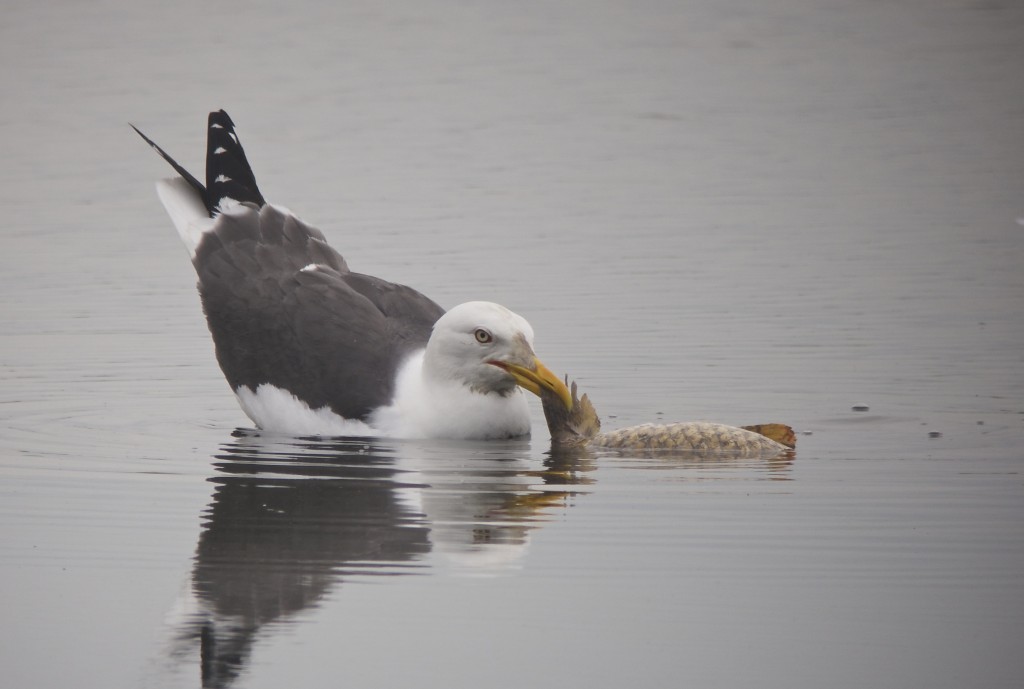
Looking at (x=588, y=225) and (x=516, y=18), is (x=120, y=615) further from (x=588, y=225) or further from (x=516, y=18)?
(x=516, y=18)

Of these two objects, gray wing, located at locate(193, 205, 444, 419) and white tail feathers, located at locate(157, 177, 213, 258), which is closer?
gray wing, located at locate(193, 205, 444, 419)

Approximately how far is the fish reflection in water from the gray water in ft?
0.10

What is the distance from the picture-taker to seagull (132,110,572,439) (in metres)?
11.0

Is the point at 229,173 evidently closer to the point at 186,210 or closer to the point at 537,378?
the point at 186,210

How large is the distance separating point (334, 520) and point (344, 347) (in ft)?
8.13

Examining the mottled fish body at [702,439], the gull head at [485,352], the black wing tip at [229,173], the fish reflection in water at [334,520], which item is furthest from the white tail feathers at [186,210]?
the mottled fish body at [702,439]

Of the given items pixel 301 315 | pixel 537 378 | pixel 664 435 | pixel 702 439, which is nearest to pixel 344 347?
pixel 301 315

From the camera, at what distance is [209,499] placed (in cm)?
957

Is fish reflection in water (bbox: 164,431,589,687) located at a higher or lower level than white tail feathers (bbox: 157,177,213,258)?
lower

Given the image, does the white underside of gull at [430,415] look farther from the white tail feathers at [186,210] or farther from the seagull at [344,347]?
the white tail feathers at [186,210]

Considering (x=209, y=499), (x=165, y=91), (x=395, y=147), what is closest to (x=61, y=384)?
(x=209, y=499)

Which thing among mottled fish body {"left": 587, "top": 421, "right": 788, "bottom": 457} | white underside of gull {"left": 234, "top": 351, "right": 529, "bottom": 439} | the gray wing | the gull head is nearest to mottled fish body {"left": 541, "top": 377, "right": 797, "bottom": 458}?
mottled fish body {"left": 587, "top": 421, "right": 788, "bottom": 457}

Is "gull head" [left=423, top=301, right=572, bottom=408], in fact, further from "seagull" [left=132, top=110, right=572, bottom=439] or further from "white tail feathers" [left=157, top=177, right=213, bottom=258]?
"white tail feathers" [left=157, top=177, right=213, bottom=258]

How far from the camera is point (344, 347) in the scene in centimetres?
1130
